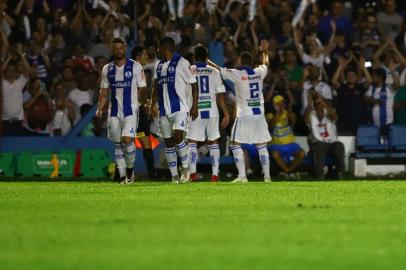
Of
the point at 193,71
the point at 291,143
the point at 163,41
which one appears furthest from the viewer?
the point at 291,143

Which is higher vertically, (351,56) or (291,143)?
(351,56)

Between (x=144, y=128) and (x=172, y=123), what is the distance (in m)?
2.27

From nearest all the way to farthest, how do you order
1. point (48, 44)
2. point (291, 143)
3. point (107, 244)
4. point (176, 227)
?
point (107, 244)
point (176, 227)
point (291, 143)
point (48, 44)

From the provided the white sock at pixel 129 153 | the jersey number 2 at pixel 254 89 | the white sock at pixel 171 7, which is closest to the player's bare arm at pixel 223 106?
the jersey number 2 at pixel 254 89

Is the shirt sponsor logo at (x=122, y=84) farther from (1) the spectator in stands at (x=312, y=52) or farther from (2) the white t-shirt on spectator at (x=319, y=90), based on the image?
(1) the spectator in stands at (x=312, y=52)

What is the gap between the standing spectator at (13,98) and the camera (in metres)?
21.9

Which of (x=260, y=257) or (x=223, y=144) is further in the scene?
(x=223, y=144)

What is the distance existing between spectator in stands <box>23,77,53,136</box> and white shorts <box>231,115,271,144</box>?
428 cm

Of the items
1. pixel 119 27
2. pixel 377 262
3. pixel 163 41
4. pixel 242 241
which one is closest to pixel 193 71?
pixel 163 41

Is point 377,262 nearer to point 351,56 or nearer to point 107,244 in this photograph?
point 107,244

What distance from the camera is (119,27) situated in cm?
2314

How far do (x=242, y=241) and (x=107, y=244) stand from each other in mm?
1065

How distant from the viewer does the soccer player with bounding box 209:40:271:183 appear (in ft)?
63.3

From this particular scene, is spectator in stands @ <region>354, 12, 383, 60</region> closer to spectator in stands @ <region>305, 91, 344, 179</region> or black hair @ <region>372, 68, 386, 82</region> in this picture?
black hair @ <region>372, 68, 386, 82</region>
